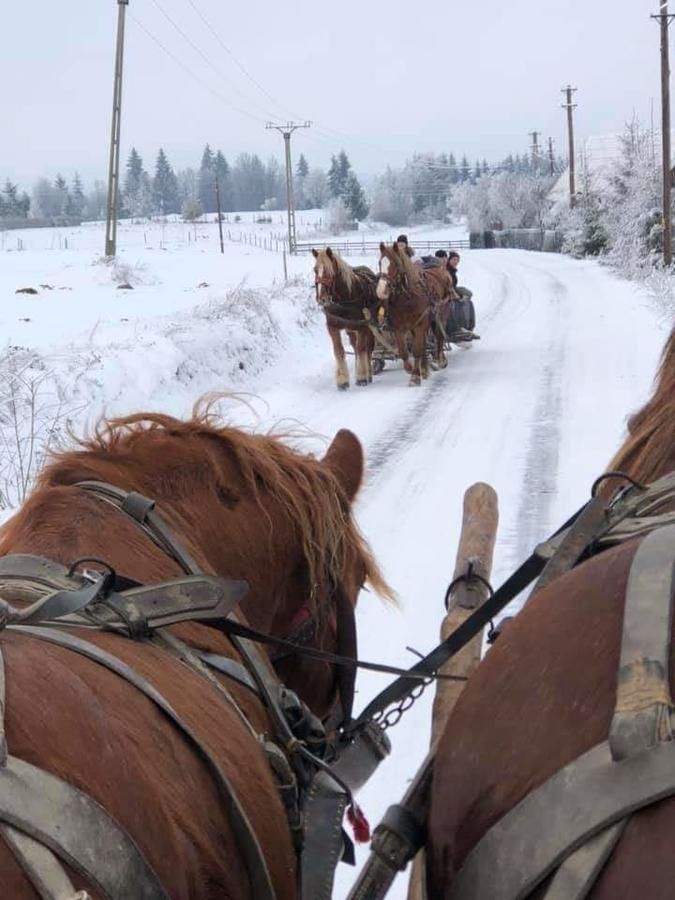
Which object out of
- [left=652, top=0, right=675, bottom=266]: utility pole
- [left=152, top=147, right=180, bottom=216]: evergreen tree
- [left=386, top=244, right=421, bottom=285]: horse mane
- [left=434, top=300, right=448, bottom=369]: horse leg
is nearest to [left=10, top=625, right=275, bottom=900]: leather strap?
[left=386, top=244, right=421, bottom=285]: horse mane

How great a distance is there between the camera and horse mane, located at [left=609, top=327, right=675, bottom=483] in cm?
205

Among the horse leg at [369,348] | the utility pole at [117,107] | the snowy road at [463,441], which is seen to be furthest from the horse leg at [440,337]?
the utility pole at [117,107]

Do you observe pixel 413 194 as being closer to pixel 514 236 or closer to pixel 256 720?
pixel 514 236

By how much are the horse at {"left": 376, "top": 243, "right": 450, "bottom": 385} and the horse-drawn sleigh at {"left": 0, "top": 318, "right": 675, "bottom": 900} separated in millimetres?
10239

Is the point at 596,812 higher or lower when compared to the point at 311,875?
higher

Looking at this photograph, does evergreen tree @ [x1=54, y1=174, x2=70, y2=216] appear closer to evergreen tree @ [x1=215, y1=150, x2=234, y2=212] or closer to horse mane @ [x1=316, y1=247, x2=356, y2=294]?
evergreen tree @ [x1=215, y1=150, x2=234, y2=212]

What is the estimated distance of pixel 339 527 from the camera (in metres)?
2.65

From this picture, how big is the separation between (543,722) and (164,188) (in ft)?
521

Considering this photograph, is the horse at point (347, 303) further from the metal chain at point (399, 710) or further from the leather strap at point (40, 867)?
the leather strap at point (40, 867)

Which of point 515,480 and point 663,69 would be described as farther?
point 663,69

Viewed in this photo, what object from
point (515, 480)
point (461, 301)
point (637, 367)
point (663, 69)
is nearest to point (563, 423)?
point (515, 480)

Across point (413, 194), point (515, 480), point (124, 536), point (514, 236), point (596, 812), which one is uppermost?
point (413, 194)

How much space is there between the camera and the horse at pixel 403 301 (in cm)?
1292

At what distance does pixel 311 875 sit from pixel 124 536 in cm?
78
